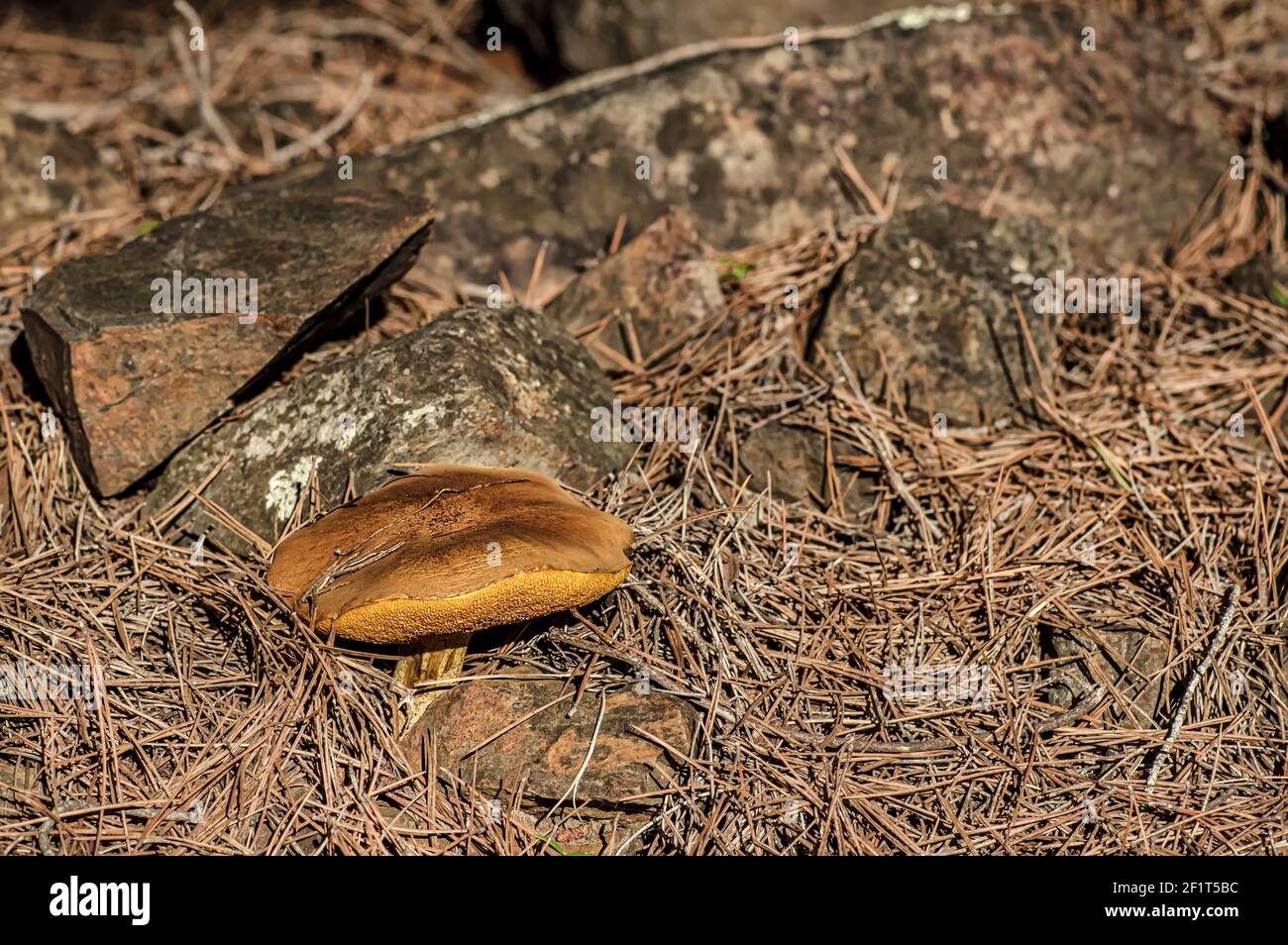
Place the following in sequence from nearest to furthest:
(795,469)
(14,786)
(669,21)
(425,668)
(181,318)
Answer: (14,786) → (425,668) → (181,318) → (795,469) → (669,21)

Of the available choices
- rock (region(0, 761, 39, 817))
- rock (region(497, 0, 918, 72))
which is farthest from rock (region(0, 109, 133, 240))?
rock (region(497, 0, 918, 72))

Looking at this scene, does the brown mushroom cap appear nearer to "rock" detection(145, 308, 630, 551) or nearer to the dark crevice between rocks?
"rock" detection(145, 308, 630, 551)

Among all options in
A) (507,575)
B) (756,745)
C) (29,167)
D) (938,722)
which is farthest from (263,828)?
(29,167)

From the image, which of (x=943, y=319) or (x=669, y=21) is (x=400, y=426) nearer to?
Answer: (x=943, y=319)

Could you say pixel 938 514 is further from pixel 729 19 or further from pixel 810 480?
pixel 729 19

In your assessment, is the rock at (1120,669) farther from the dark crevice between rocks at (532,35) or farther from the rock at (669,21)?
the dark crevice between rocks at (532,35)

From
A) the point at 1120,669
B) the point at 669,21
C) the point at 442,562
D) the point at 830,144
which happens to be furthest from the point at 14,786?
the point at 669,21
